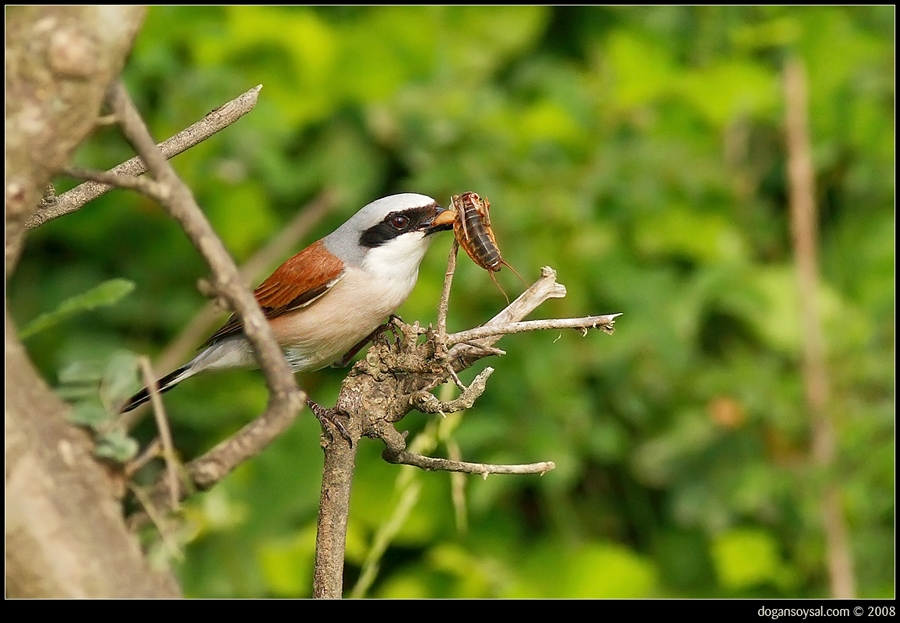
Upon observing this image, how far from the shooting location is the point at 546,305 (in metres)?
4.41

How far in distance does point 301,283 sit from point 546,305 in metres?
1.39

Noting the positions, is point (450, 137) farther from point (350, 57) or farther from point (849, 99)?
point (849, 99)

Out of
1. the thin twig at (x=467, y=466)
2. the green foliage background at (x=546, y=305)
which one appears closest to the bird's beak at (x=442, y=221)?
the green foliage background at (x=546, y=305)

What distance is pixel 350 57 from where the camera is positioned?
4.89 m

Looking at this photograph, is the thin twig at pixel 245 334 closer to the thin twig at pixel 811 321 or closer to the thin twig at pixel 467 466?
the thin twig at pixel 467 466

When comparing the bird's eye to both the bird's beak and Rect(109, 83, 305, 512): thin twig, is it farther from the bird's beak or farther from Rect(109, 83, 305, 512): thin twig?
Rect(109, 83, 305, 512): thin twig

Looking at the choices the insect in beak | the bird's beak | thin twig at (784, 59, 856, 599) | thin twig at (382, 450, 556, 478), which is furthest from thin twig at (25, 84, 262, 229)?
thin twig at (784, 59, 856, 599)

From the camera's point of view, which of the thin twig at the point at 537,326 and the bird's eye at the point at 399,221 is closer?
the thin twig at the point at 537,326

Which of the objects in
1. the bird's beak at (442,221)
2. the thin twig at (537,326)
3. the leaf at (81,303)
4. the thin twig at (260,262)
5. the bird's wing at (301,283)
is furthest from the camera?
the thin twig at (260,262)

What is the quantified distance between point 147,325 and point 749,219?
3.33 metres

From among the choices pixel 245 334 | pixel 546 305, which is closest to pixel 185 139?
pixel 245 334

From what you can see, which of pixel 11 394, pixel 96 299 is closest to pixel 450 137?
pixel 96 299

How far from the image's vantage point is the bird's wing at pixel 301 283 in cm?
341

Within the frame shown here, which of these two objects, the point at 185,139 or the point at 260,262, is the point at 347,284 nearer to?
the point at 185,139
